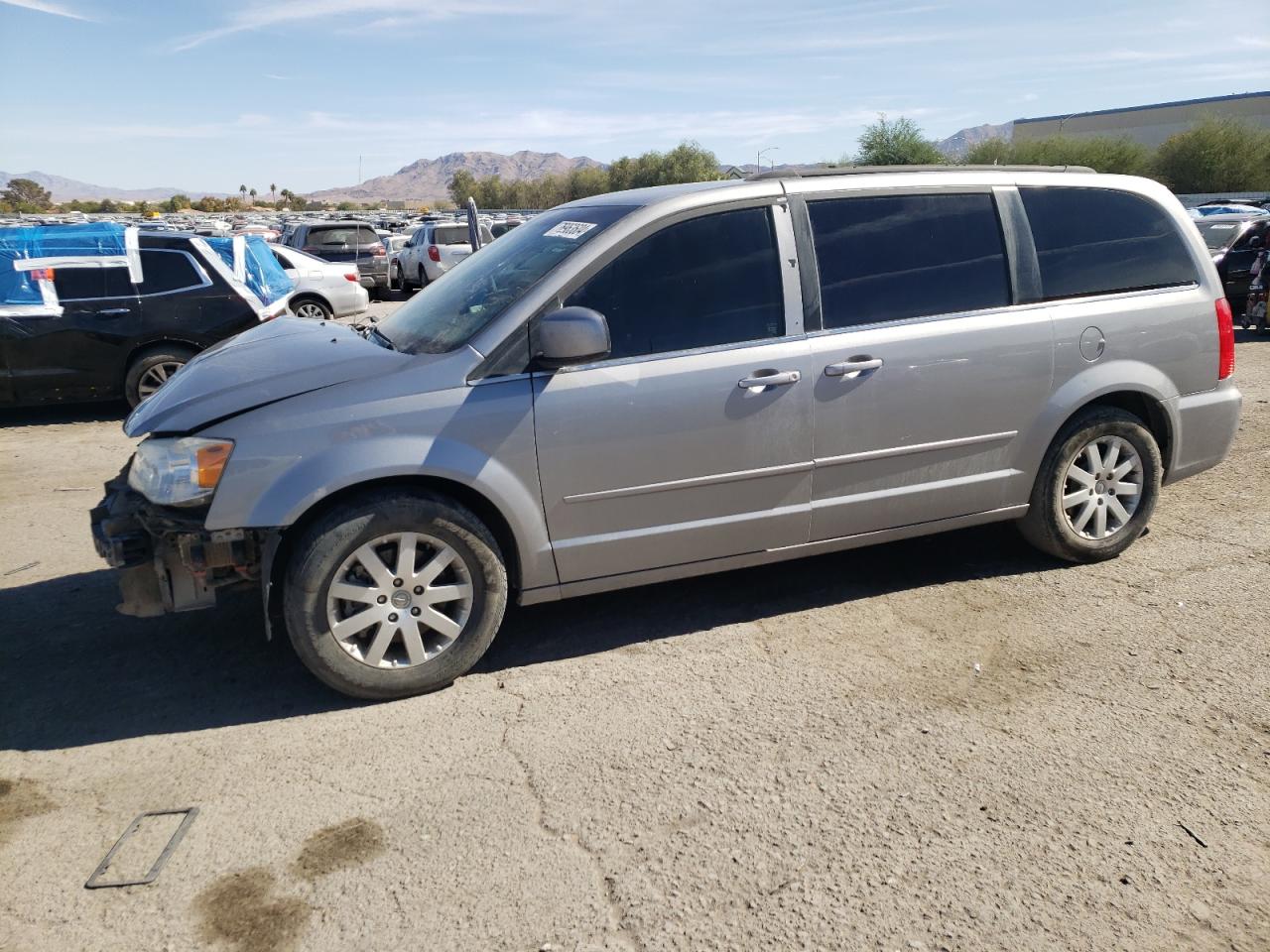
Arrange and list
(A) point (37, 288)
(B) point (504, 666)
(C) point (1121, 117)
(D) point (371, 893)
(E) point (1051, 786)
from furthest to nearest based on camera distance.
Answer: (C) point (1121, 117)
(A) point (37, 288)
(B) point (504, 666)
(E) point (1051, 786)
(D) point (371, 893)

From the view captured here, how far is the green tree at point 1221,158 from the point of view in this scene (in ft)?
166

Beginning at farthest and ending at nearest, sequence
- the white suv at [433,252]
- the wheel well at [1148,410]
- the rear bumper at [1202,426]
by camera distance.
→ the white suv at [433,252] → the rear bumper at [1202,426] → the wheel well at [1148,410]

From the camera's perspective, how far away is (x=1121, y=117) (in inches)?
2817

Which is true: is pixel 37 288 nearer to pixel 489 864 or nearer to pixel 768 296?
pixel 768 296

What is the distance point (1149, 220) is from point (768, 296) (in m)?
2.29

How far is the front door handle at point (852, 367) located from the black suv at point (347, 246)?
18.1 metres

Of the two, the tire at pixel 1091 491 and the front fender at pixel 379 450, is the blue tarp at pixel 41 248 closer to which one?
the front fender at pixel 379 450

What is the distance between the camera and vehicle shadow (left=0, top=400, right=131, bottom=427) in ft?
31.7

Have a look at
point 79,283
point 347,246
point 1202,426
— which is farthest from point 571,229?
point 347,246

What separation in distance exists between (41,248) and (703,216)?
772 centimetres

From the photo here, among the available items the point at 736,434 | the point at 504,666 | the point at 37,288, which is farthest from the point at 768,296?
the point at 37,288

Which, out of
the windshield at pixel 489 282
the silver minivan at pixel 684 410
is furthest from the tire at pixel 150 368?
the windshield at pixel 489 282

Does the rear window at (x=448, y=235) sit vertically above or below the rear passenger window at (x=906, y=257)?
above

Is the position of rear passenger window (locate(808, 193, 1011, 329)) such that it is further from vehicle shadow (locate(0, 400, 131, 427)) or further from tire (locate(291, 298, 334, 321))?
tire (locate(291, 298, 334, 321))
